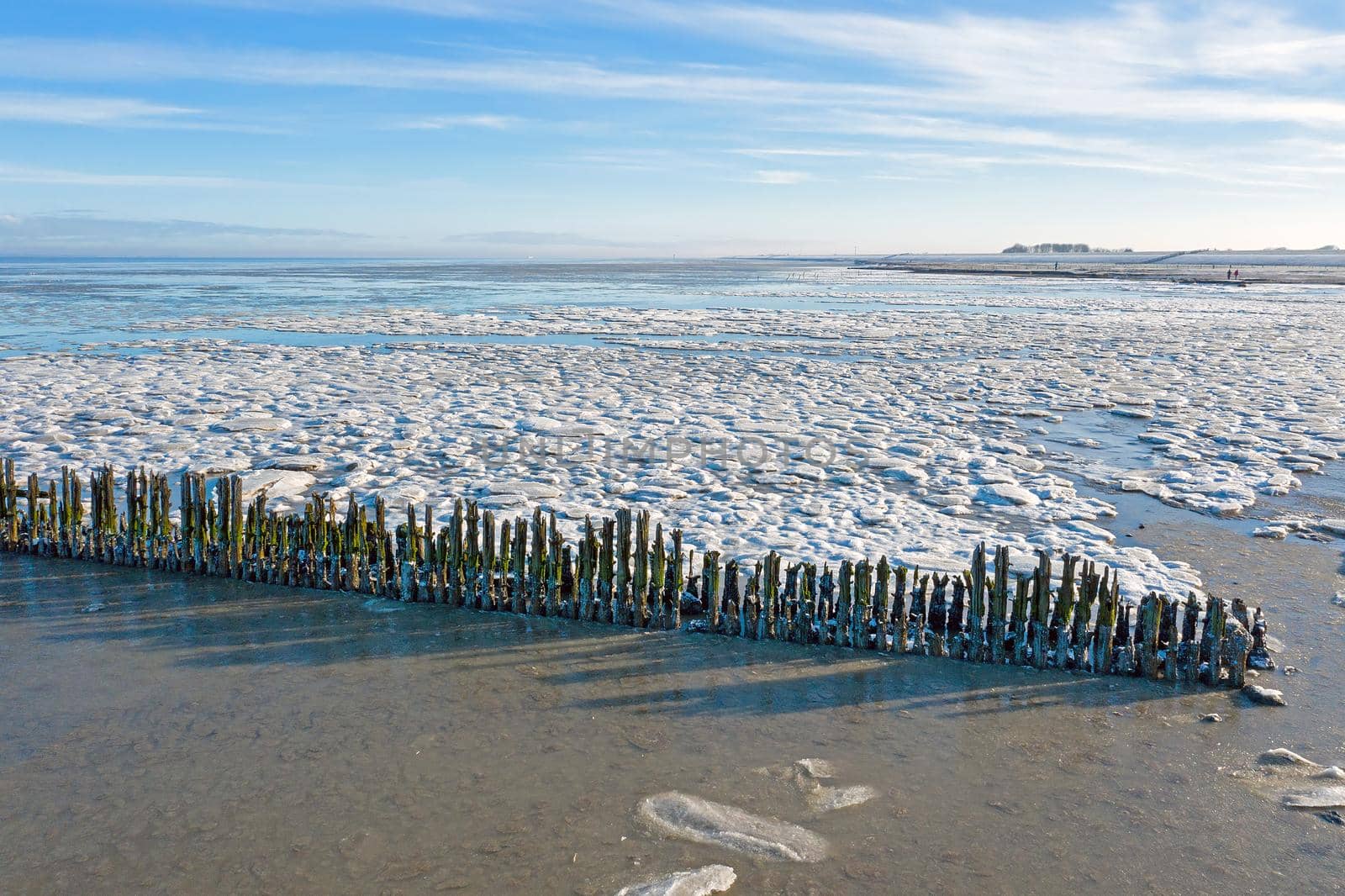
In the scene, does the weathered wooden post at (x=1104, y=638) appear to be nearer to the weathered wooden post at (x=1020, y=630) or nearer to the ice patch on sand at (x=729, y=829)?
the weathered wooden post at (x=1020, y=630)

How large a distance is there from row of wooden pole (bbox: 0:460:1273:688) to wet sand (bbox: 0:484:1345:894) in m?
0.18

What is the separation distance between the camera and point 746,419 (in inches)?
538

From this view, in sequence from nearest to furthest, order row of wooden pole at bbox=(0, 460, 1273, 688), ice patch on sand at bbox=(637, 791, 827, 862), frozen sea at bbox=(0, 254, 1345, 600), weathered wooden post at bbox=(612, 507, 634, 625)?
ice patch on sand at bbox=(637, 791, 827, 862) < row of wooden pole at bbox=(0, 460, 1273, 688) < weathered wooden post at bbox=(612, 507, 634, 625) < frozen sea at bbox=(0, 254, 1345, 600)

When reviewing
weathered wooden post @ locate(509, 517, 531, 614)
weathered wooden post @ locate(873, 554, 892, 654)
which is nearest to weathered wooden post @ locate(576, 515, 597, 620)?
weathered wooden post @ locate(509, 517, 531, 614)

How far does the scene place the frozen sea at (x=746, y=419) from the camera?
8992 millimetres

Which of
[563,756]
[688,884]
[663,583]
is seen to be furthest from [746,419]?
[688,884]

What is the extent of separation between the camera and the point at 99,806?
4.21 metres

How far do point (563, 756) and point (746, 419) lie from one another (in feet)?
30.5

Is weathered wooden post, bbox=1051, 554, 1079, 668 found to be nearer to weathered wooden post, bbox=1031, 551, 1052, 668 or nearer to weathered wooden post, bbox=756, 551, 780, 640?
weathered wooden post, bbox=1031, 551, 1052, 668

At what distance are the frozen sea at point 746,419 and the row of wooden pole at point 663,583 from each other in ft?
4.28

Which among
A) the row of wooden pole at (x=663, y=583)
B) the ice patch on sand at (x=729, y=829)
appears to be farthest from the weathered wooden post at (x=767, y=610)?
the ice patch on sand at (x=729, y=829)

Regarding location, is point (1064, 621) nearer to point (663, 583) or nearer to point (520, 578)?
point (663, 583)

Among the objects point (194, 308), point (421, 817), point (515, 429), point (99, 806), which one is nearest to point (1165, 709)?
point (421, 817)

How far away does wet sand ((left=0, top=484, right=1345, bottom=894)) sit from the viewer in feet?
12.8
